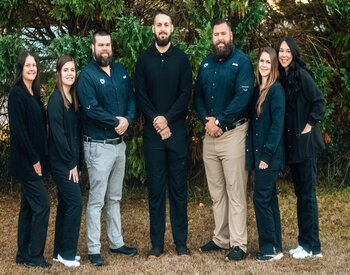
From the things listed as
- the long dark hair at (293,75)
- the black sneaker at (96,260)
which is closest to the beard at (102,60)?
the long dark hair at (293,75)

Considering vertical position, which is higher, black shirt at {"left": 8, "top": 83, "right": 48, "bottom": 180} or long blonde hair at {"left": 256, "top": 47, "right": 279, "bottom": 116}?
long blonde hair at {"left": 256, "top": 47, "right": 279, "bottom": 116}

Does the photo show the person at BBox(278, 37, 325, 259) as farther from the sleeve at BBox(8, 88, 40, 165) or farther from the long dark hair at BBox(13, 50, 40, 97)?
the sleeve at BBox(8, 88, 40, 165)

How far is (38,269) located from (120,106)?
177 cm

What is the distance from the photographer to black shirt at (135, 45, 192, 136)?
250 inches

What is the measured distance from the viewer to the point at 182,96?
21.0 feet

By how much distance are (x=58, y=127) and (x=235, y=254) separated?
217 centimetres

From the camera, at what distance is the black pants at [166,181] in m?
6.42

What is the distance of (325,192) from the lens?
9.59m

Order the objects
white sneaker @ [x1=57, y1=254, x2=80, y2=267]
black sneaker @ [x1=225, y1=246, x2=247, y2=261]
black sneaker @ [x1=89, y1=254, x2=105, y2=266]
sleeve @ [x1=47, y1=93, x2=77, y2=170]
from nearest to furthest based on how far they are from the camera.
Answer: sleeve @ [x1=47, y1=93, x2=77, y2=170], white sneaker @ [x1=57, y1=254, x2=80, y2=267], black sneaker @ [x1=89, y1=254, x2=105, y2=266], black sneaker @ [x1=225, y1=246, x2=247, y2=261]

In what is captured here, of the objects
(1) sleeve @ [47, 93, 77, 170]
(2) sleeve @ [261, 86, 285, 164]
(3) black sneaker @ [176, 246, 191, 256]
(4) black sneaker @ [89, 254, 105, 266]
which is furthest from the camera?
(3) black sneaker @ [176, 246, 191, 256]

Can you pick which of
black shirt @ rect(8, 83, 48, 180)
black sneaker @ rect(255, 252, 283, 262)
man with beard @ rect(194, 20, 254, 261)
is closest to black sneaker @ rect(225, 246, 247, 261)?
man with beard @ rect(194, 20, 254, 261)

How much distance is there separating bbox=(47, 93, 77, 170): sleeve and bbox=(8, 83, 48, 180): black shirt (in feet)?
0.32

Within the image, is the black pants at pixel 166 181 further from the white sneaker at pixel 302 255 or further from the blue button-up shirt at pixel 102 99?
the white sneaker at pixel 302 255

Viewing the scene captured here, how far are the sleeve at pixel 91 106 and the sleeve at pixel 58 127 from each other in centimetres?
29
